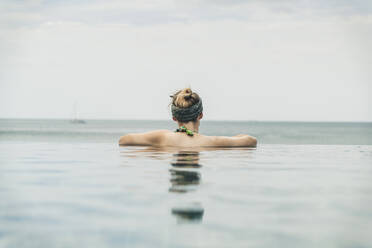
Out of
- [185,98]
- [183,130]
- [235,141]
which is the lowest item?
[235,141]

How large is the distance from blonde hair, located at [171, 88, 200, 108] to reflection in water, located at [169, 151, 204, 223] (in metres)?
0.93

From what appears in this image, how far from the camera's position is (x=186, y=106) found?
7.63 m

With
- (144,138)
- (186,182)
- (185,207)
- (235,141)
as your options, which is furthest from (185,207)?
(235,141)

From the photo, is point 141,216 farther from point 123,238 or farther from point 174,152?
point 174,152

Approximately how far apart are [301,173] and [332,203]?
1992mm

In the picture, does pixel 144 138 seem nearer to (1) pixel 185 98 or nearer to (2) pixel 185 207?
(1) pixel 185 98

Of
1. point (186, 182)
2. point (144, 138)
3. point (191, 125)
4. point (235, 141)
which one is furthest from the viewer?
point (235, 141)

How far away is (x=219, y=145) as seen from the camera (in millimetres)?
8695

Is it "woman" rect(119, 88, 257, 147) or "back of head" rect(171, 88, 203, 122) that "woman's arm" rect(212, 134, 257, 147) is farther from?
"back of head" rect(171, 88, 203, 122)

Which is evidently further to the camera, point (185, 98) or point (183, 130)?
point (183, 130)

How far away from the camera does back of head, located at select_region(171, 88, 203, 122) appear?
765cm

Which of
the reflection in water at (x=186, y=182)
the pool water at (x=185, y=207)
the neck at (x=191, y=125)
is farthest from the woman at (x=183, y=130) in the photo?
the pool water at (x=185, y=207)

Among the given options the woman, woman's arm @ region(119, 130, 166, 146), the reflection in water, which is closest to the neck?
the woman

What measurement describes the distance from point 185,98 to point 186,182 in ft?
11.7
